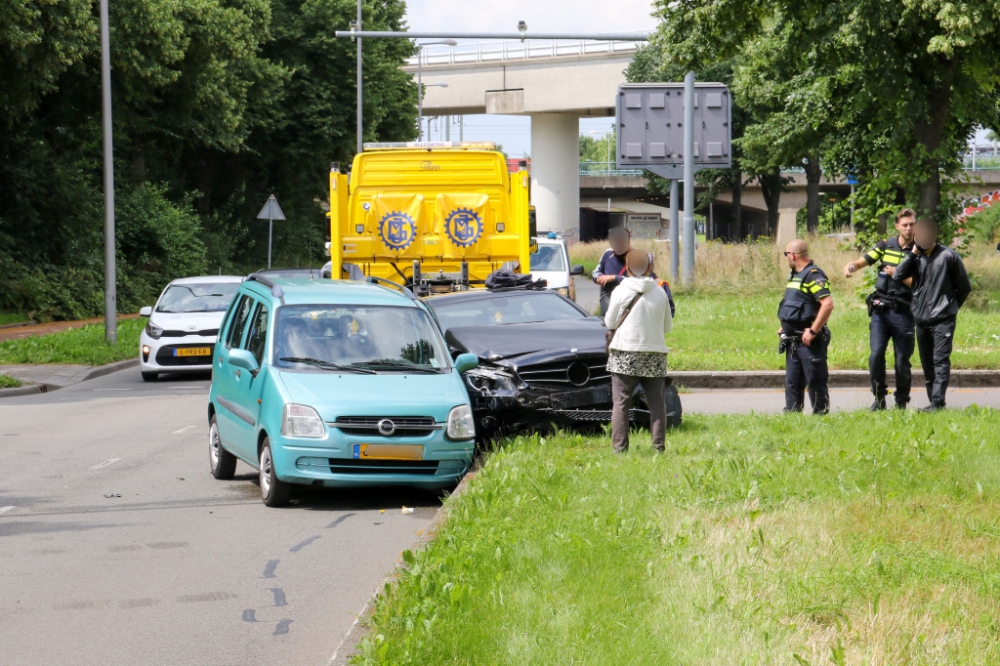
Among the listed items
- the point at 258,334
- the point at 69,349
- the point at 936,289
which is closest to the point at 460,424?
the point at 258,334

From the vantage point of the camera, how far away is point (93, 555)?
25.1 ft

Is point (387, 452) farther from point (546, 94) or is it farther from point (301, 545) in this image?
point (546, 94)

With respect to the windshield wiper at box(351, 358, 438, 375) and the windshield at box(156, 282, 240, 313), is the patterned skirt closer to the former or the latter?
the windshield wiper at box(351, 358, 438, 375)

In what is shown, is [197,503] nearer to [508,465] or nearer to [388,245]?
[508,465]

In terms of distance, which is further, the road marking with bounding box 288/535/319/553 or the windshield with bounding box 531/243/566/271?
the windshield with bounding box 531/243/566/271

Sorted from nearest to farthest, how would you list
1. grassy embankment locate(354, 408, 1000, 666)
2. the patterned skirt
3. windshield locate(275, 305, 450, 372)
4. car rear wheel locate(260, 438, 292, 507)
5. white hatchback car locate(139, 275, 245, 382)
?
grassy embankment locate(354, 408, 1000, 666), car rear wheel locate(260, 438, 292, 507), the patterned skirt, windshield locate(275, 305, 450, 372), white hatchback car locate(139, 275, 245, 382)

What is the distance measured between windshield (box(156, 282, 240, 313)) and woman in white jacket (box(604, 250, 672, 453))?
478 inches

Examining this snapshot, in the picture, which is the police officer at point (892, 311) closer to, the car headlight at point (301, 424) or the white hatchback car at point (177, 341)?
the car headlight at point (301, 424)

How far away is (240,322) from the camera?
10930 millimetres

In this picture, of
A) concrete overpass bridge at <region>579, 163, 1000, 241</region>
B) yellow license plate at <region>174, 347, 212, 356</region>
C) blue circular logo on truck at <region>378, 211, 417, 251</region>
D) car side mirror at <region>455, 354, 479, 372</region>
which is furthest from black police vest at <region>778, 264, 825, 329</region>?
concrete overpass bridge at <region>579, 163, 1000, 241</region>

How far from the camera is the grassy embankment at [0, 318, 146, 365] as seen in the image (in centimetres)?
2172

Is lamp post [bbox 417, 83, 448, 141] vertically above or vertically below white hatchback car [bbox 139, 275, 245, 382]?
above

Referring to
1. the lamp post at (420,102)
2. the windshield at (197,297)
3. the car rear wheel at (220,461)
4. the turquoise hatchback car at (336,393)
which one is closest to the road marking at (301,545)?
the turquoise hatchback car at (336,393)

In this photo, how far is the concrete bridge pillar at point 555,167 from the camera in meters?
63.9
